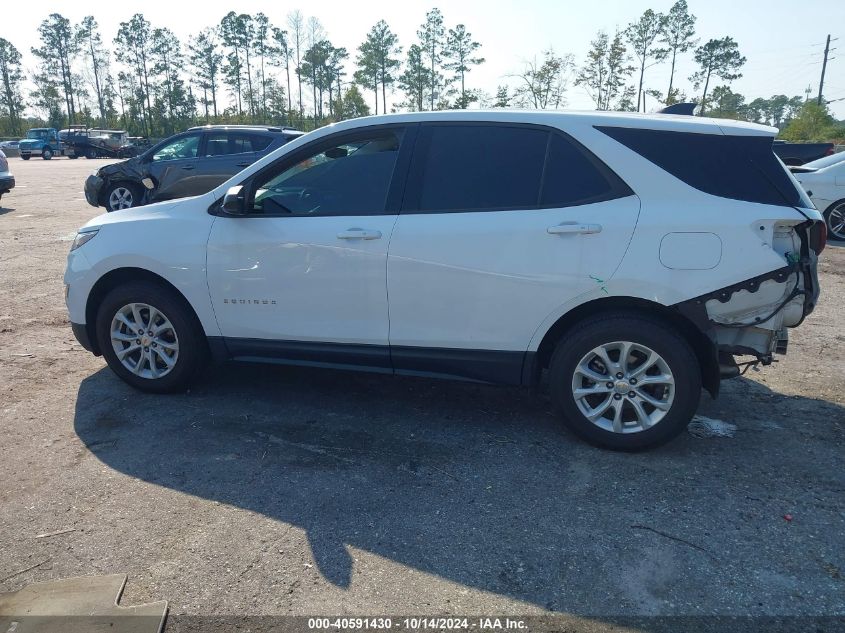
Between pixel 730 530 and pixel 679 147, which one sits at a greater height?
pixel 679 147

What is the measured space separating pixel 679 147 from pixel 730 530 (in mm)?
2092

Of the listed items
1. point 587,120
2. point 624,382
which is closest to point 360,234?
point 587,120

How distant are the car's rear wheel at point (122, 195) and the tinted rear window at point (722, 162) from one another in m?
12.0

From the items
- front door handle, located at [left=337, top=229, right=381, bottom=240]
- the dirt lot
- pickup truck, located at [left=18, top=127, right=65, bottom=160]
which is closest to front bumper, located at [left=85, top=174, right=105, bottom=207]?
the dirt lot

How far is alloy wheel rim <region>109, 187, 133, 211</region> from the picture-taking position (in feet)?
44.5

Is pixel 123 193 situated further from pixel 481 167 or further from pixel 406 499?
pixel 406 499

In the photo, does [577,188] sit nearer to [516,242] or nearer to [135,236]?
[516,242]

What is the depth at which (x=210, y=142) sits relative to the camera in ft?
41.7

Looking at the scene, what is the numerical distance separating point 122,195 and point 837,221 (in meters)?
13.5

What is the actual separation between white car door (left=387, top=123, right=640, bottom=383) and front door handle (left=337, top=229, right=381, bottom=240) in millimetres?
119

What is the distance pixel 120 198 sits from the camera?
1361 cm

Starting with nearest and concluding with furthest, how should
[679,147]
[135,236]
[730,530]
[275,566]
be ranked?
[275,566], [730,530], [679,147], [135,236]

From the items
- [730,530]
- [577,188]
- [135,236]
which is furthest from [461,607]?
[135,236]

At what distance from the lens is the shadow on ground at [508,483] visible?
2.87 m
